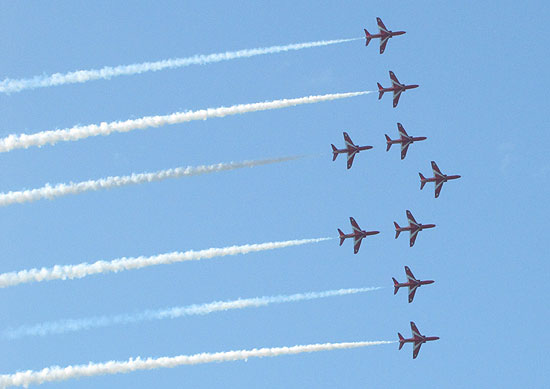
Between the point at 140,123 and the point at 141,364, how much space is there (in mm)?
18937

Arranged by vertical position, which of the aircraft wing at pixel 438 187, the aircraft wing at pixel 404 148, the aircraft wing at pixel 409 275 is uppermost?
the aircraft wing at pixel 404 148

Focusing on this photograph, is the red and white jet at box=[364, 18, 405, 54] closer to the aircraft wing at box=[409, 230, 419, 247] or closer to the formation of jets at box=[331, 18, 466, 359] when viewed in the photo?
the formation of jets at box=[331, 18, 466, 359]

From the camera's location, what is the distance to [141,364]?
306ft

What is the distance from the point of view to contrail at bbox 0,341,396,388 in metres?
86.7

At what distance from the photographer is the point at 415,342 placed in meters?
123

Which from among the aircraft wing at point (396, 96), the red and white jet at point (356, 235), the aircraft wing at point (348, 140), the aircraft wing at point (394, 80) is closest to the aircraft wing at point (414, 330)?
the red and white jet at point (356, 235)

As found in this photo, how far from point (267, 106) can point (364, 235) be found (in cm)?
2172

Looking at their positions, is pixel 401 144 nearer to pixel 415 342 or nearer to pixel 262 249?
pixel 415 342

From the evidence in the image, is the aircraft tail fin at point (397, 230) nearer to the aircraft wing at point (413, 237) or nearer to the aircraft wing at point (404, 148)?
the aircraft wing at point (413, 237)

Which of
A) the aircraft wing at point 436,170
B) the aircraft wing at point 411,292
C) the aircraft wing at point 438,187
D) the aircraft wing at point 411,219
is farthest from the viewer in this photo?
the aircraft wing at point 411,219

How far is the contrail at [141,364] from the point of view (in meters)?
86.7

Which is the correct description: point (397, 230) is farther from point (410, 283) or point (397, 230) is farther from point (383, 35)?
point (383, 35)

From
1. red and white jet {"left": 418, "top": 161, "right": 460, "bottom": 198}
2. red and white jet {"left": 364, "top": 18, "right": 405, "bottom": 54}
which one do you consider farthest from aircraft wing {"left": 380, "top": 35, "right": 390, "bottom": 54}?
red and white jet {"left": 418, "top": 161, "right": 460, "bottom": 198}

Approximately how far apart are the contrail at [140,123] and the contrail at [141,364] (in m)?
16.6
